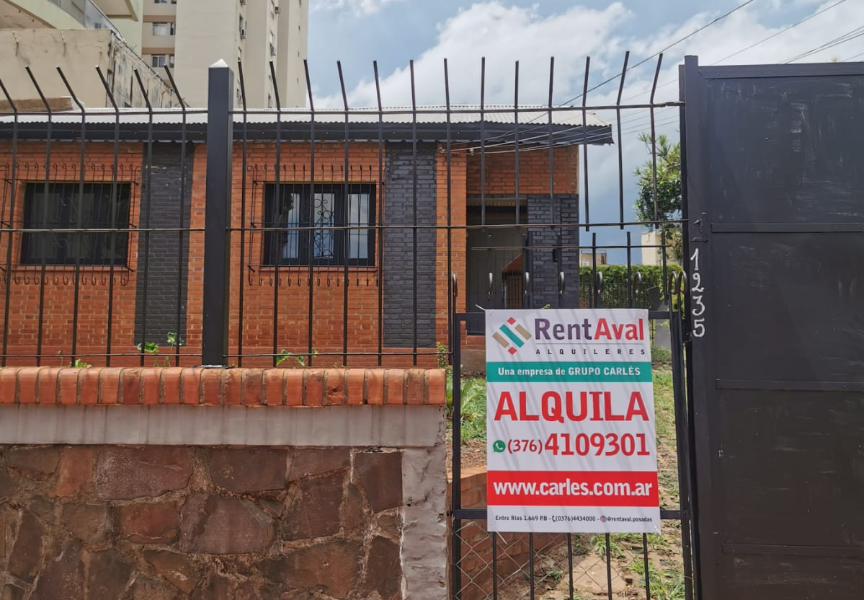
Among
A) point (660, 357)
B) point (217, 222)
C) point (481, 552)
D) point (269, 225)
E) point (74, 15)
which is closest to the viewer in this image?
point (217, 222)

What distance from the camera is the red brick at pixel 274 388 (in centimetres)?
265

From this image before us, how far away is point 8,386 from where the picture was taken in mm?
2736

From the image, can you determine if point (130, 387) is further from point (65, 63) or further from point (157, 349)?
point (65, 63)

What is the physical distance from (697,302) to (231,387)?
2.25m

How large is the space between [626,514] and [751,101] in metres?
2.12

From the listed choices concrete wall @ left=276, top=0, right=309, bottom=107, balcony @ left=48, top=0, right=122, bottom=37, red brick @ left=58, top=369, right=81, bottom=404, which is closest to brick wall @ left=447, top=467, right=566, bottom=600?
red brick @ left=58, top=369, right=81, bottom=404

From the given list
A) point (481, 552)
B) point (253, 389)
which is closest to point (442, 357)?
point (481, 552)

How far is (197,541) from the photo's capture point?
2.70 meters

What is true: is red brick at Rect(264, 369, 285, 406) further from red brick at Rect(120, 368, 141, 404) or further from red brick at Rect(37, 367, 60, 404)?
red brick at Rect(37, 367, 60, 404)

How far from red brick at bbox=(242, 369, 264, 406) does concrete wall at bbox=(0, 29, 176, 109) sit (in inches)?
511

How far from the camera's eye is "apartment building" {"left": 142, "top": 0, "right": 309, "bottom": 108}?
1148 inches

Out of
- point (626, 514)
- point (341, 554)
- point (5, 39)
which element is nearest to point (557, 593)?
point (626, 514)

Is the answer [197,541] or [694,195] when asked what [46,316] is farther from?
[694,195]

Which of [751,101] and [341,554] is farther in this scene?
[751,101]
